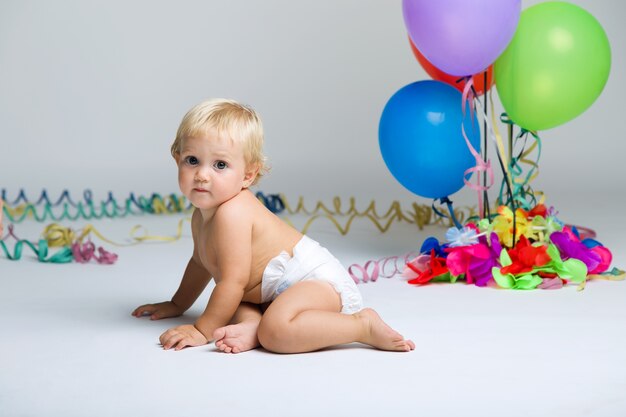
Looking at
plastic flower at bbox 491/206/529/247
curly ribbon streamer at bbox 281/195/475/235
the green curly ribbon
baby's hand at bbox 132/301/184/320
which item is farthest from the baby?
curly ribbon streamer at bbox 281/195/475/235

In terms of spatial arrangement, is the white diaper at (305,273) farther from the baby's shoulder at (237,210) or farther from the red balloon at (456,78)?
the red balloon at (456,78)

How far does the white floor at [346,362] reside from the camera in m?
2.22

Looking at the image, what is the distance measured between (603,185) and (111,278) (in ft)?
10.4

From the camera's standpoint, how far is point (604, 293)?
3324 mm

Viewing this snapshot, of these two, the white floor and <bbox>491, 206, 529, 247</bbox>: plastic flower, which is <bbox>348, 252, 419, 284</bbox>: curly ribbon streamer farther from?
<bbox>491, 206, 529, 247</bbox>: plastic flower

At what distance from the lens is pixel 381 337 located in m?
2.62

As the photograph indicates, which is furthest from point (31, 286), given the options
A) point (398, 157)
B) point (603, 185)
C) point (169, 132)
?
point (603, 185)

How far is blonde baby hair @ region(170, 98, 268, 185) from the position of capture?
8.79 ft

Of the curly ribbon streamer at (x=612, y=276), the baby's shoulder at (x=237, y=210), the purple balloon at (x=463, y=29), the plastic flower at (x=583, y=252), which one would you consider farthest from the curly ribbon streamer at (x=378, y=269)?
the baby's shoulder at (x=237, y=210)

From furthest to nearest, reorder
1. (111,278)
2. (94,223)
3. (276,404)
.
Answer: (94,223), (111,278), (276,404)

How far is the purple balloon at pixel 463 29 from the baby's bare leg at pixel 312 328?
1200mm

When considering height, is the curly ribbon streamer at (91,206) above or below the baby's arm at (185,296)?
below

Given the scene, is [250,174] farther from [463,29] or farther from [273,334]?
[463,29]

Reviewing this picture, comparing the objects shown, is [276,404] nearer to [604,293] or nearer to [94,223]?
[604,293]
